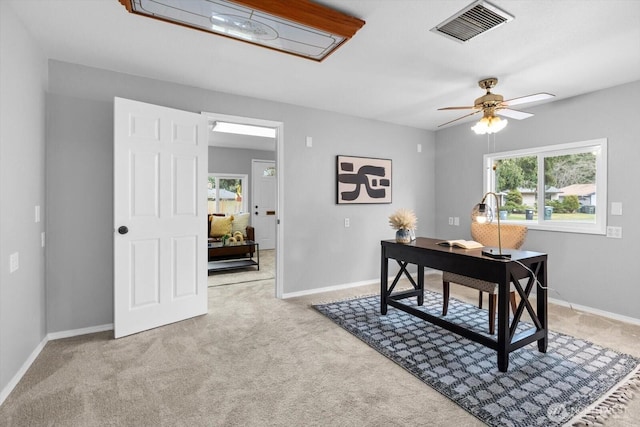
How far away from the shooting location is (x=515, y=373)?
7.16 ft

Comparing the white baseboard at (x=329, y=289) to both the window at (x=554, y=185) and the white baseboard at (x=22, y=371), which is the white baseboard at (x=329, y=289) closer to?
the window at (x=554, y=185)

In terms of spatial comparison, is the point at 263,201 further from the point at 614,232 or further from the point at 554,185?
the point at 614,232

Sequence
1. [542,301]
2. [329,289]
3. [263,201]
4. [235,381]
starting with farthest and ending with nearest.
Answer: [263,201], [329,289], [542,301], [235,381]

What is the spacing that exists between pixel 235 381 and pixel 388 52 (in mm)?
2672

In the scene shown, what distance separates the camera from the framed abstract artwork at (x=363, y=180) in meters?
4.36

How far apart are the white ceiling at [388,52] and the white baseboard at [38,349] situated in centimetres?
232

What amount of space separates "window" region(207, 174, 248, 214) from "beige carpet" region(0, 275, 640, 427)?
4.90 metres

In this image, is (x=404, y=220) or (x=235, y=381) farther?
(x=404, y=220)

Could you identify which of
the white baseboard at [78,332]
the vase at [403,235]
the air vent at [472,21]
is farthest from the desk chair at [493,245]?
the white baseboard at [78,332]

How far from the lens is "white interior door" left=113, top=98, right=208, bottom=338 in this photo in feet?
9.09

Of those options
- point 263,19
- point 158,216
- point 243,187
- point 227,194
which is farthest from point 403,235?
point 227,194

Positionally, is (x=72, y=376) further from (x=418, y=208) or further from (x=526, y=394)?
(x=418, y=208)

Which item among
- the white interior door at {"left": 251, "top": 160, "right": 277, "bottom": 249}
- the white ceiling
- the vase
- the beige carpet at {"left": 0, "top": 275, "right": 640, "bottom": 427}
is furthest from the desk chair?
the white interior door at {"left": 251, "top": 160, "right": 277, "bottom": 249}

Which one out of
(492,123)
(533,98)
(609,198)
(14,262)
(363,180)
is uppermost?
(533,98)
